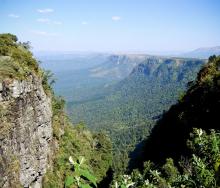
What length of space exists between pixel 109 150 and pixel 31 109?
137 feet

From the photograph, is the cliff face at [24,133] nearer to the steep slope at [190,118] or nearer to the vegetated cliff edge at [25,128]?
the vegetated cliff edge at [25,128]

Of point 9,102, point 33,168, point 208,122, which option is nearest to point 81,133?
point 208,122

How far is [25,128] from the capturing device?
123ft

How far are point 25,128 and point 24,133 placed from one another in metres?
0.54

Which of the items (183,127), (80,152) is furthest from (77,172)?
(80,152)

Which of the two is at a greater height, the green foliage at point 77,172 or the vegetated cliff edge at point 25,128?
the green foliage at point 77,172

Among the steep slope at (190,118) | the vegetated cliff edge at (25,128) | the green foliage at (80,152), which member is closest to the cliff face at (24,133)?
the vegetated cliff edge at (25,128)

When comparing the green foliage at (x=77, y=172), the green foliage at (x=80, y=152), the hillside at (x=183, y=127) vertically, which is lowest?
the green foliage at (x=80, y=152)

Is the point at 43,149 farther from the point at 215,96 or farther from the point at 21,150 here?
the point at 215,96

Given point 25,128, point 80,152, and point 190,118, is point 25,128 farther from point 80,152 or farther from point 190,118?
point 190,118

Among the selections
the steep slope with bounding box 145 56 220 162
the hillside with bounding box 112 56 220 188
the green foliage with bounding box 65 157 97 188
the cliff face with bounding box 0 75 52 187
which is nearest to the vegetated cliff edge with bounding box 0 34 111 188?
the cliff face with bounding box 0 75 52 187

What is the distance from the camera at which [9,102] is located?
111ft

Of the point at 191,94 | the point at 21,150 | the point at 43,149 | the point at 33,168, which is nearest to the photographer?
the point at 21,150

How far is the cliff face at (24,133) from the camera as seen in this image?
108ft
